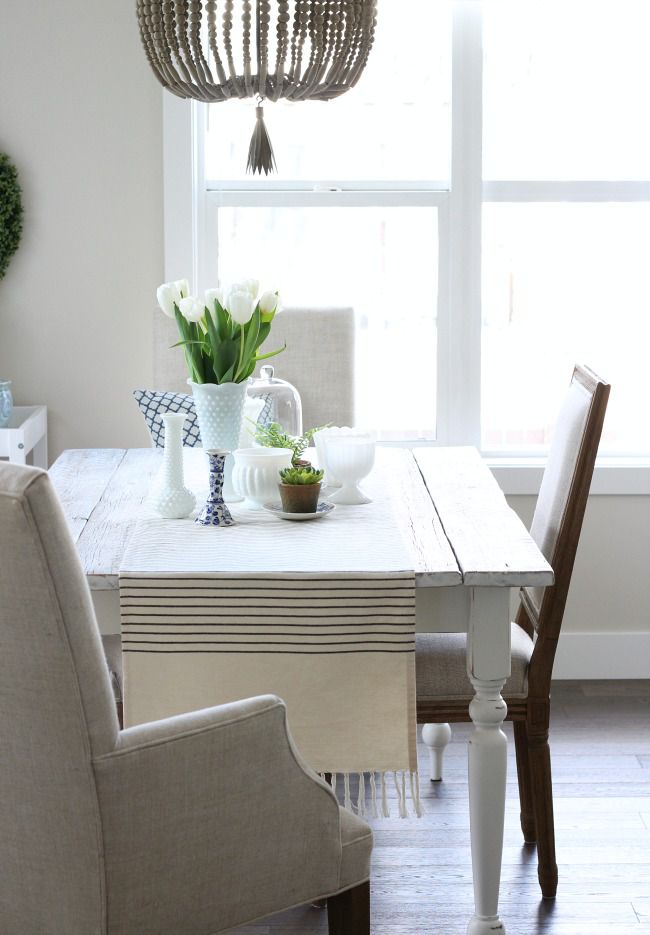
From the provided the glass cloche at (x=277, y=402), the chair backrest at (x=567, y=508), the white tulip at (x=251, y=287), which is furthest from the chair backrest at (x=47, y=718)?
the glass cloche at (x=277, y=402)

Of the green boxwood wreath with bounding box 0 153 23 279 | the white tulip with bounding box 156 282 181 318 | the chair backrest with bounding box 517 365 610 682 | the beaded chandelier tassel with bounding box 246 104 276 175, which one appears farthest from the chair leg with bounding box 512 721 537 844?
the green boxwood wreath with bounding box 0 153 23 279

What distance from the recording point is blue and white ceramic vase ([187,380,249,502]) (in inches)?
89.1

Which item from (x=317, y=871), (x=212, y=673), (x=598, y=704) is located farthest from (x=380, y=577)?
(x=598, y=704)

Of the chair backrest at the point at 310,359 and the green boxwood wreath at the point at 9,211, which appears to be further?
the green boxwood wreath at the point at 9,211

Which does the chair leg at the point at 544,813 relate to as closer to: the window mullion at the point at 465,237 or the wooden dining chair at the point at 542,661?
the wooden dining chair at the point at 542,661

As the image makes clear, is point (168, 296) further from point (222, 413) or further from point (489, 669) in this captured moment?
point (489, 669)

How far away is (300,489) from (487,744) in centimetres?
56

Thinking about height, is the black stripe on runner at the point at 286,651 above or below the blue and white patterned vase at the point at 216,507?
below

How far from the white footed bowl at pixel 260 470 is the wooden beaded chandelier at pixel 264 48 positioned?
1.72ft

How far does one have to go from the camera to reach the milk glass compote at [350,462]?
2254mm

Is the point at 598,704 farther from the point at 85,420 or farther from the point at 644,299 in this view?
the point at 85,420

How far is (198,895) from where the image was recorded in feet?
4.83

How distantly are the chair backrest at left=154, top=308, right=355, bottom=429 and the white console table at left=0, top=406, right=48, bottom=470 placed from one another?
381 mm

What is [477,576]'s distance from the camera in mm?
1913
